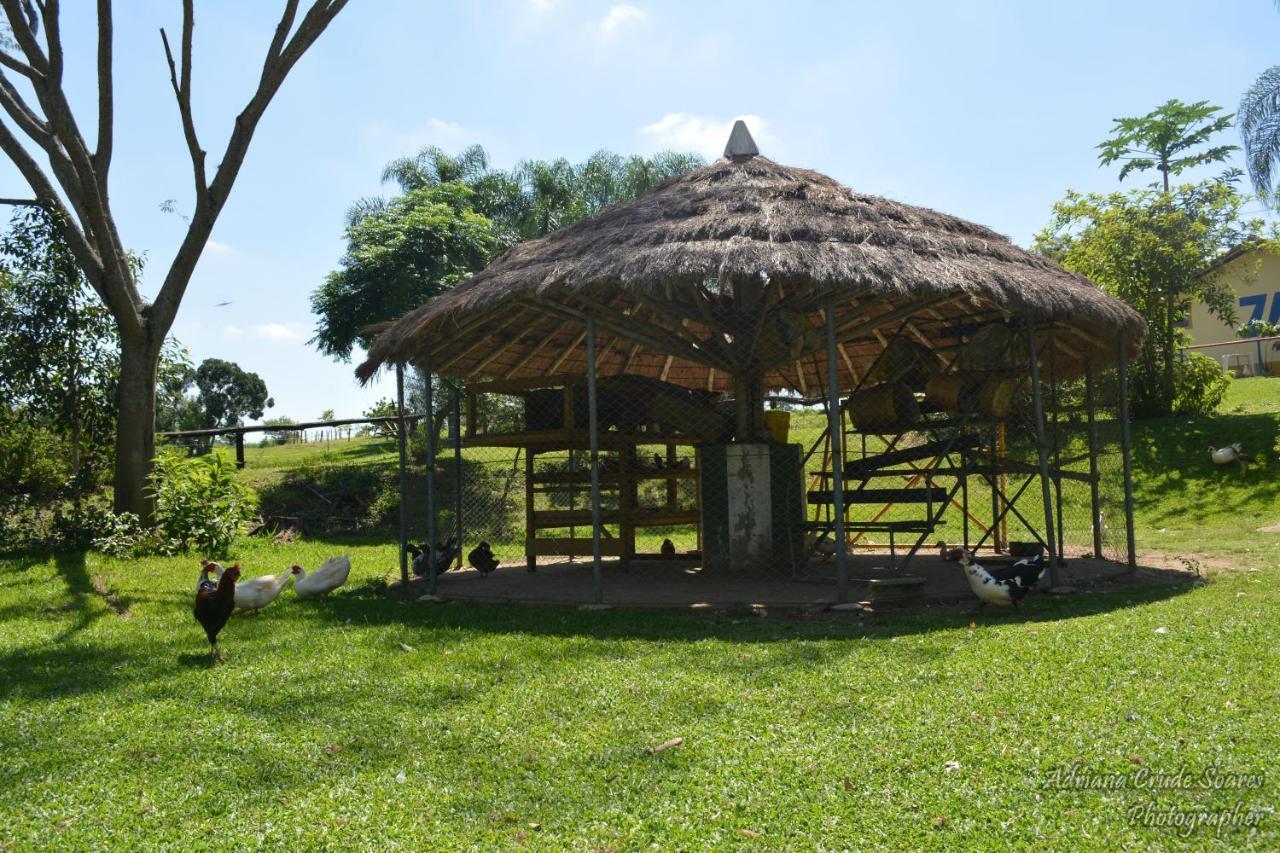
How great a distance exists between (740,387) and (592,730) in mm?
6772

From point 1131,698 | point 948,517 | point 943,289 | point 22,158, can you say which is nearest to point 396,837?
point 1131,698

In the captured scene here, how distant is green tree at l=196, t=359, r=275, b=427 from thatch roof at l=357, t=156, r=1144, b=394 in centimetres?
4543

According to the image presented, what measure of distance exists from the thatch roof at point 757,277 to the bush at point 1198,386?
12.2m

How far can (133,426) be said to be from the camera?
1409 centimetres

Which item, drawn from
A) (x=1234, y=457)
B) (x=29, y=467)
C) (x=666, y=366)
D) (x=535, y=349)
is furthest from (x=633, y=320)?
(x=1234, y=457)

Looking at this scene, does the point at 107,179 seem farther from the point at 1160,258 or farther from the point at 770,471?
the point at 1160,258

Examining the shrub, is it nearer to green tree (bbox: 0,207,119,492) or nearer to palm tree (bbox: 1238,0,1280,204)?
green tree (bbox: 0,207,119,492)

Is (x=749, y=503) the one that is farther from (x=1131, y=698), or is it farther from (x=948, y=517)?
(x=948, y=517)

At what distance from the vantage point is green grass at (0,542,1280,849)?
12.7 feet

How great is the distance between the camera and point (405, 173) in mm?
34625

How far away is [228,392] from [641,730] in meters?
54.8

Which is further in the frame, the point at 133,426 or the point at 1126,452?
the point at 133,426

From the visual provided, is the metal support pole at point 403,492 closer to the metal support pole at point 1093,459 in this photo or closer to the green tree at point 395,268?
the metal support pole at point 1093,459

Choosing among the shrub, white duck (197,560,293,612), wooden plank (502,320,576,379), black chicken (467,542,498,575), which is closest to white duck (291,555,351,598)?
white duck (197,560,293,612)
